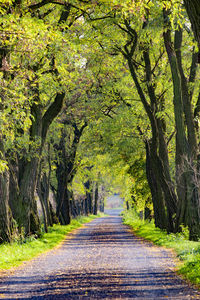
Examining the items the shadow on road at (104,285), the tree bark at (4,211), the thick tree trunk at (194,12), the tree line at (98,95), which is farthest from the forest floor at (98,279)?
the thick tree trunk at (194,12)

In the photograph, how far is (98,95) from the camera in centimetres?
2667

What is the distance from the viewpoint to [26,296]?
8016 millimetres

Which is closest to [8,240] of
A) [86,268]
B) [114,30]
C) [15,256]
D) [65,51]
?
[15,256]

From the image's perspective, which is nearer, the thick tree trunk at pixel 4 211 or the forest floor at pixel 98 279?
the forest floor at pixel 98 279

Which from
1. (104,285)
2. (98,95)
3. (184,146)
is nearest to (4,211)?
(104,285)

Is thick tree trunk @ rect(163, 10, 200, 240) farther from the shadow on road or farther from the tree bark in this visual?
the shadow on road

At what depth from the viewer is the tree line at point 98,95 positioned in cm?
1184

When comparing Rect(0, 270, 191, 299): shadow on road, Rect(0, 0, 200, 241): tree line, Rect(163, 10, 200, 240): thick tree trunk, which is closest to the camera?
Rect(0, 270, 191, 299): shadow on road

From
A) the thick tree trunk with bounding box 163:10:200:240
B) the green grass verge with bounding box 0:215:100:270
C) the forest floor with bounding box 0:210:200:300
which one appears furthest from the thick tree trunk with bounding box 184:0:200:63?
the thick tree trunk with bounding box 163:10:200:240

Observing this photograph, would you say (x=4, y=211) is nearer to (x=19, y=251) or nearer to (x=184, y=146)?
(x=19, y=251)

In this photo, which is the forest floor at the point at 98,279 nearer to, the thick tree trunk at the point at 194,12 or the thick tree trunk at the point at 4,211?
the thick tree trunk at the point at 4,211

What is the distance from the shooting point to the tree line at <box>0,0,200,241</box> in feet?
38.8

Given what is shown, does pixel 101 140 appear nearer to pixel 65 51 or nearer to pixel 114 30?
pixel 114 30

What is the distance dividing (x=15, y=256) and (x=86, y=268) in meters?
3.64
